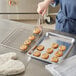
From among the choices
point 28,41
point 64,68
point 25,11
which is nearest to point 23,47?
point 28,41

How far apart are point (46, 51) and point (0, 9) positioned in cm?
135

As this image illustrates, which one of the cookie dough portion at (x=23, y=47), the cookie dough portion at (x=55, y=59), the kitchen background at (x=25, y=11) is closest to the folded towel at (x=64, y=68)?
the cookie dough portion at (x=55, y=59)

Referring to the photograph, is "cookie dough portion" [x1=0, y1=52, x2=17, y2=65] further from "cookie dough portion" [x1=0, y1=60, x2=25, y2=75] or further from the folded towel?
the folded towel

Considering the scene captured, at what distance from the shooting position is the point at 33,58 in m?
0.78

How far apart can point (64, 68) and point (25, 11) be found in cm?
139

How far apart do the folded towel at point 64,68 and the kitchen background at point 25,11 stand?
1.25m

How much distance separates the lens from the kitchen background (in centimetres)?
198

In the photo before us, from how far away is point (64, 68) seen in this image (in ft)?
2.40

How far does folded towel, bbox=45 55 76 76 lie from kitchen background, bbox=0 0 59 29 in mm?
1248

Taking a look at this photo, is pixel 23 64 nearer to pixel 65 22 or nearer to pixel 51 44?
pixel 51 44

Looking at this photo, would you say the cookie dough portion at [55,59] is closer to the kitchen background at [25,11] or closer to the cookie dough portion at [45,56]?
the cookie dough portion at [45,56]

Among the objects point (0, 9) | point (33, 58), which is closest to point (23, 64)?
point (33, 58)

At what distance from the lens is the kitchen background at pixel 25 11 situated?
6.51ft

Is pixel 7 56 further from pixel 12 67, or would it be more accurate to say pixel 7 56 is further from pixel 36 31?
pixel 36 31
